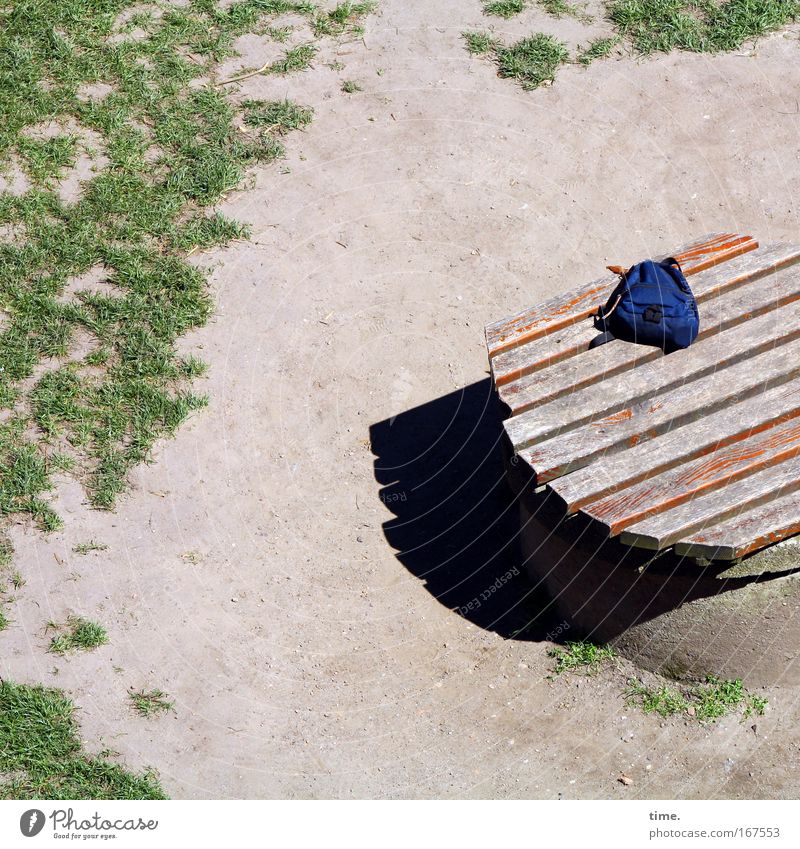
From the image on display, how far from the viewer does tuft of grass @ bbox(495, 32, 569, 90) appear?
10312 mm

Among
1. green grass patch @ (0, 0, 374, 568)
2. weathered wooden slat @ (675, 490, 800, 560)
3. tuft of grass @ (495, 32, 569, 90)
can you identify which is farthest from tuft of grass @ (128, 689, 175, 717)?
tuft of grass @ (495, 32, 569, 90)

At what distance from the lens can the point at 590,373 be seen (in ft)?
23.8

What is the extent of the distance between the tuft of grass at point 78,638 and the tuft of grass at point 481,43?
5.54 m

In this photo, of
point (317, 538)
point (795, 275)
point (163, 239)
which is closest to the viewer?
point (795, 275)

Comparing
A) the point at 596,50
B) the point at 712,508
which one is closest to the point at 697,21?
the point at 596,50

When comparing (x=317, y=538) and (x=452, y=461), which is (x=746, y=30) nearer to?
(x=452, y=461)

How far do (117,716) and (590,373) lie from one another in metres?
3.35

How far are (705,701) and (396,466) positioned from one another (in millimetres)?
2465

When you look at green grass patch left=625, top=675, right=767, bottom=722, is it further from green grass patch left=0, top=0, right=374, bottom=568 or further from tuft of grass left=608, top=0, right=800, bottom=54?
tuft of grass left=608, top=0, right=800, bottom=54

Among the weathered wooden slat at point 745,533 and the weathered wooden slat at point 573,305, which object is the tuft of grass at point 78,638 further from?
the weathered wooden slat at point 745,533

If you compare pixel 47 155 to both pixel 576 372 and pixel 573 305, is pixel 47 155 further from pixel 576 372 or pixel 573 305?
pixel 576 372

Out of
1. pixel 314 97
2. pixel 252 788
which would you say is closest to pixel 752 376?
pixel 252 788

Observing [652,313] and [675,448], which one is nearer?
[675,448]

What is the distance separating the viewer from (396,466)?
8539 millimetres
